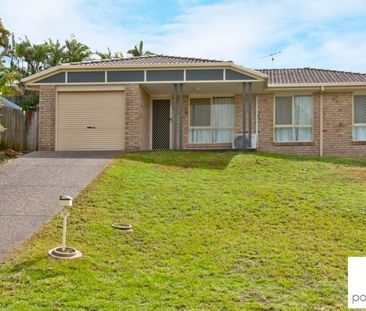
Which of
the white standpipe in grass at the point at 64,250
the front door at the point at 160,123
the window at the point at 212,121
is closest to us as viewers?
the white standpipe in grass at the point at 64,250

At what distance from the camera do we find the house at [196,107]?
18.3 metres

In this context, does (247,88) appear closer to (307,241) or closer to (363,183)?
(363,183)

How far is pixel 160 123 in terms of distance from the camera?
2116cm

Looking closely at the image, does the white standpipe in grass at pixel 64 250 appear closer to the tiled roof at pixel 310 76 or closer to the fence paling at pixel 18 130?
the fence paling at pixel 18 130

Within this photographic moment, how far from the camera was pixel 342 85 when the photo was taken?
63.6ft

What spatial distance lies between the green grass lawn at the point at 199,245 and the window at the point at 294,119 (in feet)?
21.1

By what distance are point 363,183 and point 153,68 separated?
8.62 meters

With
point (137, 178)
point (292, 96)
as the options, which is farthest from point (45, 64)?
point (137, 178)

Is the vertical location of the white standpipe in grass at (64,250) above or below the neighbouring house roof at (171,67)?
below

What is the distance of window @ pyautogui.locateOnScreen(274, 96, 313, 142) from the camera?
20016mm

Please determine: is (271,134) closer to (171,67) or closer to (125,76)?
(171,67)

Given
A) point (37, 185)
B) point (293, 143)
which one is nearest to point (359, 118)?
point (293, 143)

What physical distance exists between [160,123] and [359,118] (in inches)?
314

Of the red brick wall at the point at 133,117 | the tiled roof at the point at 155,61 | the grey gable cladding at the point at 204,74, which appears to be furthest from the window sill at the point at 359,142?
the red brick wall at the point at 133,117
